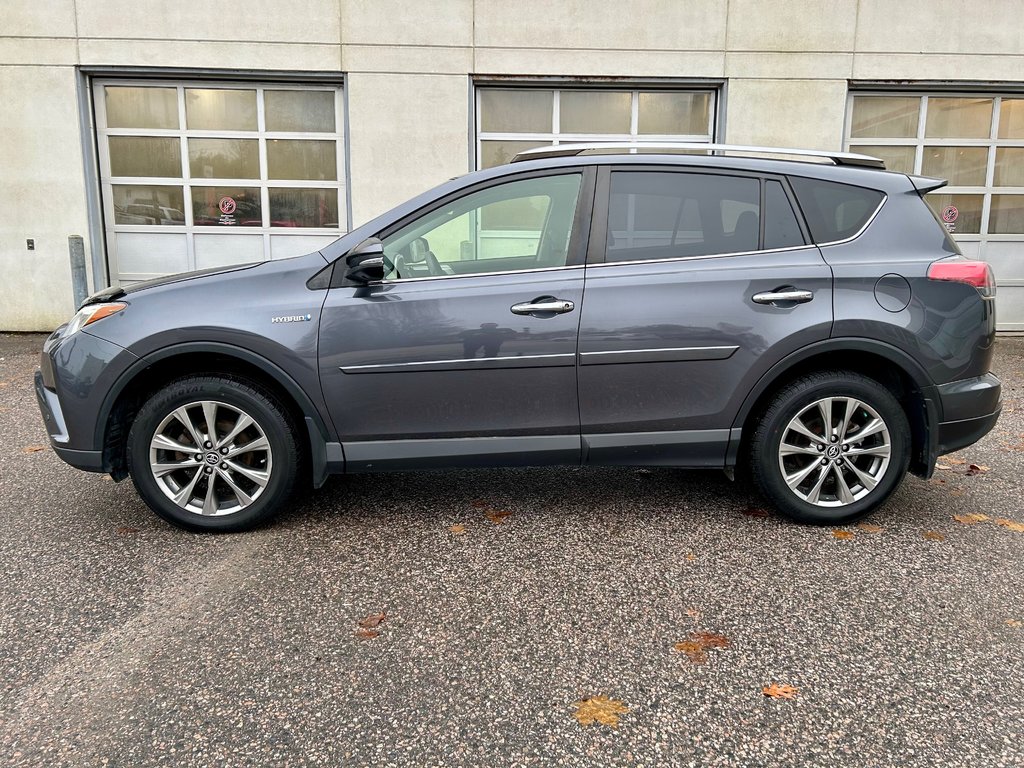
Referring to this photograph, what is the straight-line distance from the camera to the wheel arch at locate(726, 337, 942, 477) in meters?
3.59

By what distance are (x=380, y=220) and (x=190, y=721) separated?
2.26 metres

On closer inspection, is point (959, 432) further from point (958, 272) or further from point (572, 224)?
point (572, 224)

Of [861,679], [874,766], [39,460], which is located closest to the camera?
[874,766]

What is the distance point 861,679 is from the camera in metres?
2.47

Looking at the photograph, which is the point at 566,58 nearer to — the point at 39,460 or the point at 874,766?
the point at 39,460

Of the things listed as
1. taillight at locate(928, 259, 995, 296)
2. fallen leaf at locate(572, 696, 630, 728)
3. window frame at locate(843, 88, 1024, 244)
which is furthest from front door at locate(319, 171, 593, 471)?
window frame at locate(843, 88, 1024, 244)

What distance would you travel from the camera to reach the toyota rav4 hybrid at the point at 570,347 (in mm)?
3506

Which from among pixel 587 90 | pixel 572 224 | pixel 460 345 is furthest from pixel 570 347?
pixel 587 90

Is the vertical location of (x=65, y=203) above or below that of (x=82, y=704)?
above

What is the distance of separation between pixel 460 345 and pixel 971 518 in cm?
275

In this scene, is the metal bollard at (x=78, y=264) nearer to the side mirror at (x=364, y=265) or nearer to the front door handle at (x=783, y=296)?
the side mirror at (x=364, y=265)

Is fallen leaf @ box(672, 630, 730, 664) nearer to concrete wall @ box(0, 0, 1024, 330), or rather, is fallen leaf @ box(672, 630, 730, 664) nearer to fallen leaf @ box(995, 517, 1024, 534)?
fallen leaf @ box(995, 517, 1024, 534)

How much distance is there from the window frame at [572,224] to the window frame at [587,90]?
6.08 meters

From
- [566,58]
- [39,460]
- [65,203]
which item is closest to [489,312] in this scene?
[39,460]
